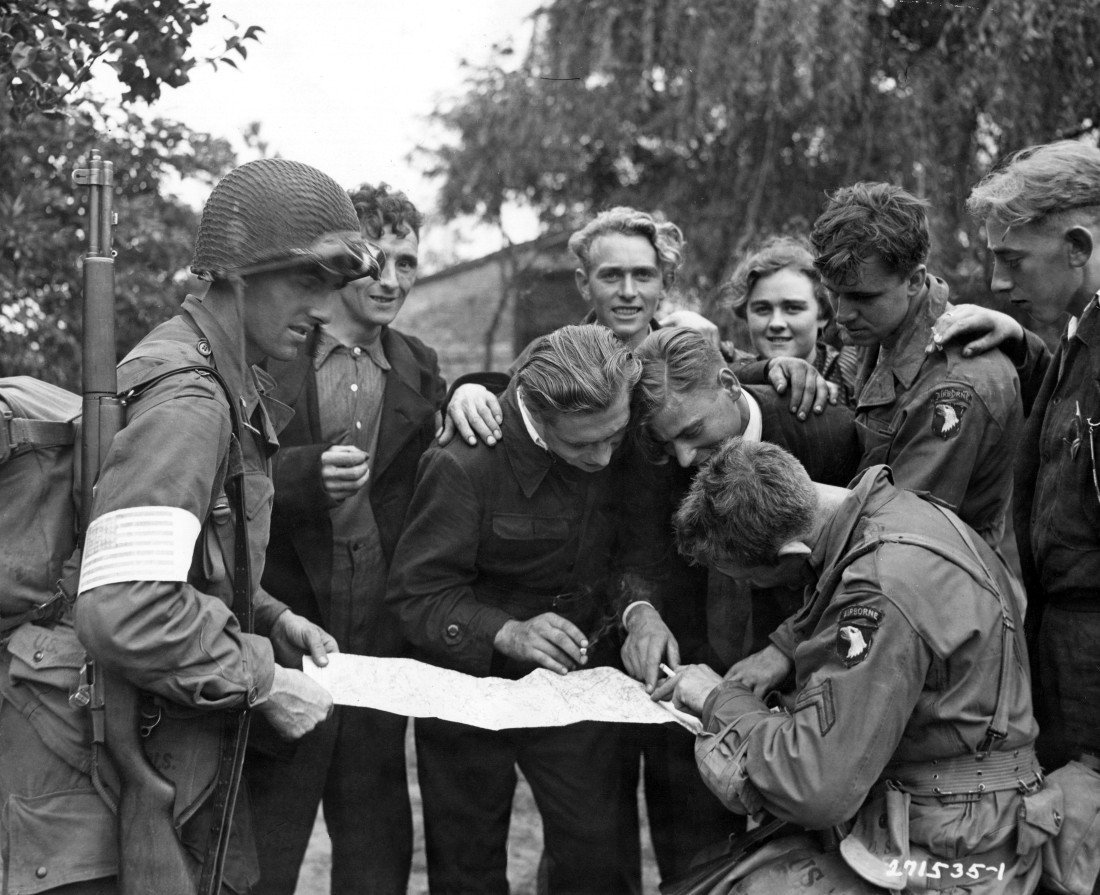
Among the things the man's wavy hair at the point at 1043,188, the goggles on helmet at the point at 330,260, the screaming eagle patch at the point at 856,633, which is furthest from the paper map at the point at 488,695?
the man's wavy hair at the point at 1043,188

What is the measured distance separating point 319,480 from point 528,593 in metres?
0.76

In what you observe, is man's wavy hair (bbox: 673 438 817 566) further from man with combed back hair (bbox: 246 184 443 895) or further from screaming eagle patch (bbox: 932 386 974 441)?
man with combed back hair (bbox: 246 184 443 895)

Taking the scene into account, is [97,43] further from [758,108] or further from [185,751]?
[758,108]

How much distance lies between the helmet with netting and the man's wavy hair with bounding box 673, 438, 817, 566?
1.14m

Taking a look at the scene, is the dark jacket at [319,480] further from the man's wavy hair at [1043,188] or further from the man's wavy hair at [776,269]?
the man's wavy hair at [1043,188]

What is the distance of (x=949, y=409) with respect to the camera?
10.8ft

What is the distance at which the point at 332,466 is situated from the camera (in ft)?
11.9

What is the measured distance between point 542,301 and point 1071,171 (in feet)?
22.1

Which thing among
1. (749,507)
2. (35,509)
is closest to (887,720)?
(749,507)

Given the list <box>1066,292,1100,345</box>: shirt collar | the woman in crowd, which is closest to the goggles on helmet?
<box>1066,292,1100,345</box>: shirt collar

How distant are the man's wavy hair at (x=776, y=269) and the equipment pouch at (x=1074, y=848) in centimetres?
232

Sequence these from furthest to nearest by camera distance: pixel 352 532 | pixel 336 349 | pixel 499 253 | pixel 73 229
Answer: pixel 499 253
pixel 73 229
pixel 336 349
pixel 352 532

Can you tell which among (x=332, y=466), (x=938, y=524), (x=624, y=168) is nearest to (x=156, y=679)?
(x=332, y=466)

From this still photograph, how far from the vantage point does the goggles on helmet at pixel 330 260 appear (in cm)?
266
